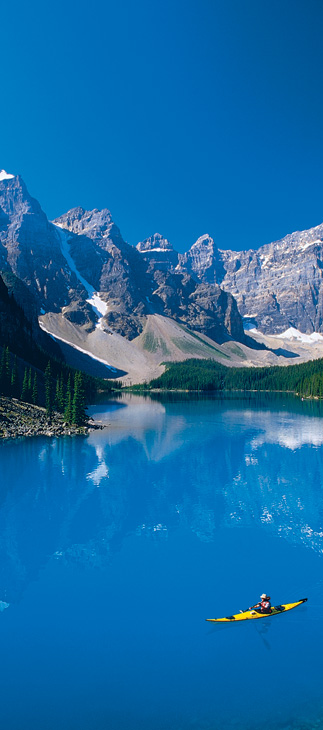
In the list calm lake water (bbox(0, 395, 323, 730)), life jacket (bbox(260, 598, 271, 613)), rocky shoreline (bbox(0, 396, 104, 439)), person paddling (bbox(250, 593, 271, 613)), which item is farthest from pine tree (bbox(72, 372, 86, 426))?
life jacket (bbox(260, 598, 271, 613))

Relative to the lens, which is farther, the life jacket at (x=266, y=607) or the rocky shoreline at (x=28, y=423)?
the rocky shoreline at (x=28, y=423)

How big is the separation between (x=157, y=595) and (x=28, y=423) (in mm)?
59412

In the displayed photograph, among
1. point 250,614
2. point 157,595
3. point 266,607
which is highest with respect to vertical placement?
point 266,607

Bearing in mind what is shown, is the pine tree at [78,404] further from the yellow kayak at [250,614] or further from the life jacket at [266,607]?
the life jacket at [266,607]

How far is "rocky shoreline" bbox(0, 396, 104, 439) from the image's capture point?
7541cm

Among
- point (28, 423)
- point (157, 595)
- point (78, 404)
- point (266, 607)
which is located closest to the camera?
point (266, 607)

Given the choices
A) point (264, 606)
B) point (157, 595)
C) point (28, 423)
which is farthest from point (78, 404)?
point (264, 606)

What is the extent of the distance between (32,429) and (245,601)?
199 feet

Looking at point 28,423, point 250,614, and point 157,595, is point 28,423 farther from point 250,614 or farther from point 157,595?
point 250,614

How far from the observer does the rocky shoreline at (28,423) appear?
247 feet

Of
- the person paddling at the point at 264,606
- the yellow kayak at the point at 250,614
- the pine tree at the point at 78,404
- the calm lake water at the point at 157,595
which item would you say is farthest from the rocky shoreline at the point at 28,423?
the person paddling at the point at 264,606

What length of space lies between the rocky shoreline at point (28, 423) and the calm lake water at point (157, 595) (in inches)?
959

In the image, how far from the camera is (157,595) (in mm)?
24203

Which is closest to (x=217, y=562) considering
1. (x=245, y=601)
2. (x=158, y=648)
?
(x=245, y=601)
